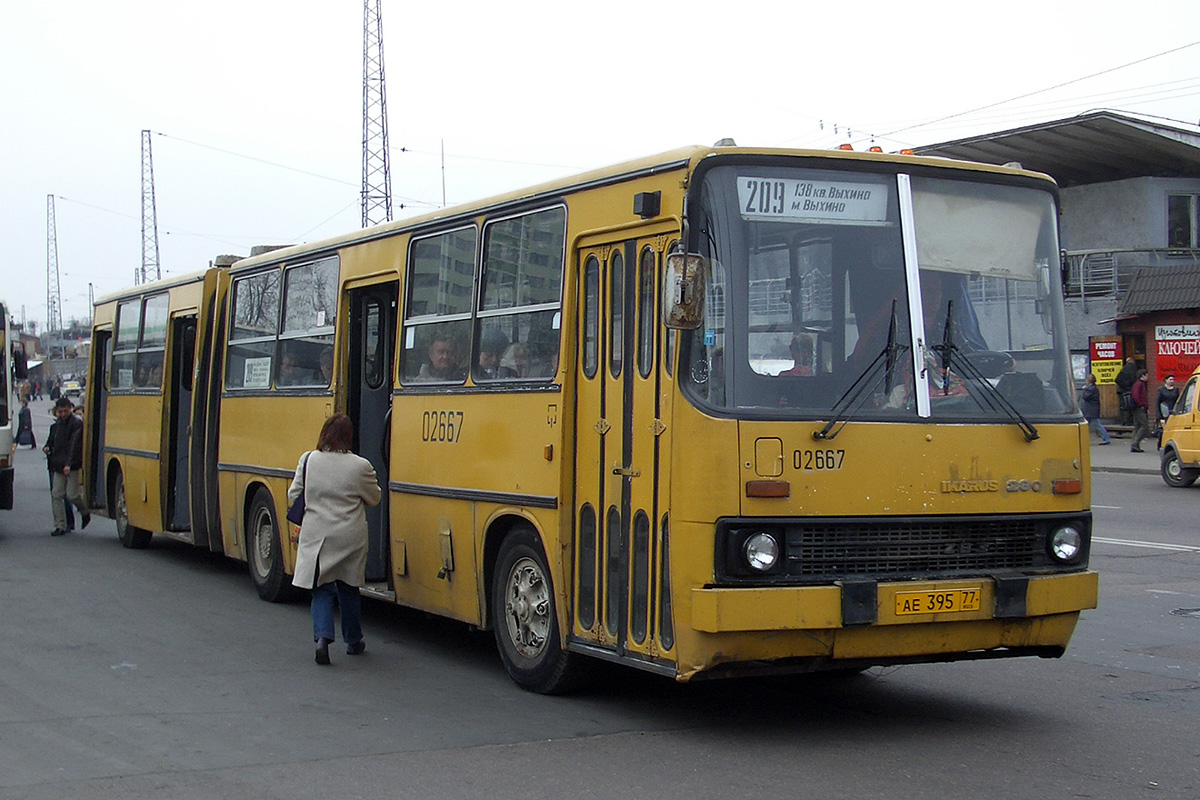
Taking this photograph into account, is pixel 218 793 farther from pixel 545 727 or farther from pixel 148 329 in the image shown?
pixel 148 329

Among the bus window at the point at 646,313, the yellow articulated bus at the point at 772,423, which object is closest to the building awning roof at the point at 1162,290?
the yellow articulated bus at the point at 772,423

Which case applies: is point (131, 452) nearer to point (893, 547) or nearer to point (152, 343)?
point (152, 343)

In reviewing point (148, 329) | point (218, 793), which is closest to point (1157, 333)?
point (148, 329)

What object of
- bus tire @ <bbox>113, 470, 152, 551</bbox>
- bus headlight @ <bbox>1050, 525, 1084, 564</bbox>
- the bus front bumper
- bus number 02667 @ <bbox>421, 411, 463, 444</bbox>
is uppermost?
bus number 02667 @ <bbox>421, 411, 463, 444</bbox>

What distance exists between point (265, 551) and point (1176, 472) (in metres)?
16.7

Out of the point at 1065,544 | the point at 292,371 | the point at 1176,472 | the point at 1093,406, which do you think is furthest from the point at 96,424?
the point at 1093,406

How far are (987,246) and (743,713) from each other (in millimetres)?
2810

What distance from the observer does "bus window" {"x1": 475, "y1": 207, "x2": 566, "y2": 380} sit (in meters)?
8.20

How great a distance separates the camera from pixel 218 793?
609 cm

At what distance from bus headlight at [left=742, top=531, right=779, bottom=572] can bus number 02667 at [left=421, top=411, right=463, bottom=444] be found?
116 inches

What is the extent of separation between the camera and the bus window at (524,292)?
8.20 metres

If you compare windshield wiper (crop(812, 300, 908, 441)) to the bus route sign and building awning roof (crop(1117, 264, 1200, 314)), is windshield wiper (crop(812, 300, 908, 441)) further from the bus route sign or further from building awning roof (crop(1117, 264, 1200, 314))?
building awning roof (crop(1117, 264, 1200, 314))

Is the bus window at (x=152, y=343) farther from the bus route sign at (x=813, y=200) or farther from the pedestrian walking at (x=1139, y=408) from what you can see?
the pedestrian walking at (x=1139, y=408)

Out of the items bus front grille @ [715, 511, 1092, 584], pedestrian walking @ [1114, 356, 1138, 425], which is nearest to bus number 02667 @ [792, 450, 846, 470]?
bus front grille @ [715, 511, 1092, 584]
